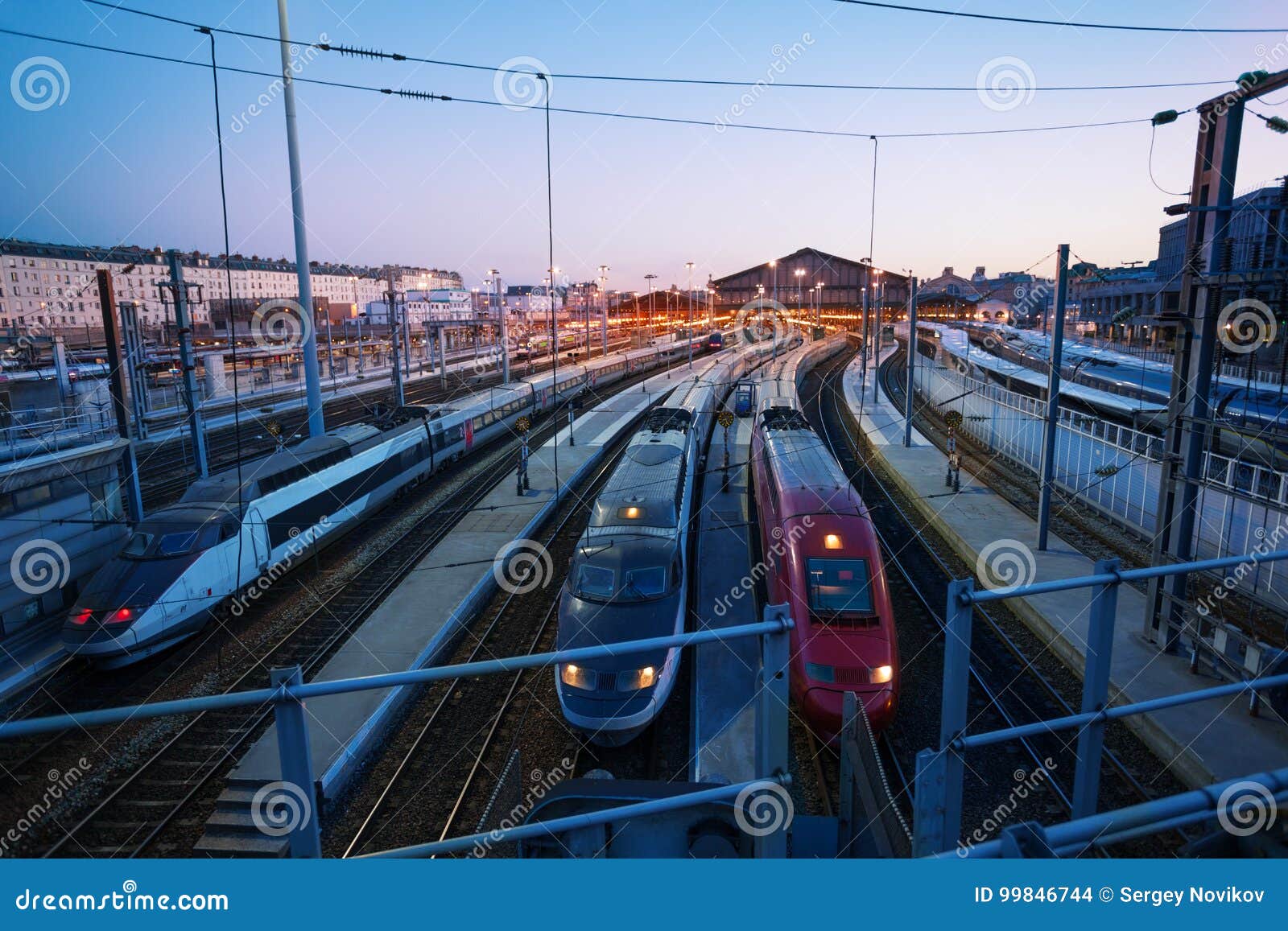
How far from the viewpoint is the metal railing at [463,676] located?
2520 mm

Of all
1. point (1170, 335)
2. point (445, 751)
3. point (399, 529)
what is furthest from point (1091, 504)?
point (399, 529)

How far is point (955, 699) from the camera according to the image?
321 cm

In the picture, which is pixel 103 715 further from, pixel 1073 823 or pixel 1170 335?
pixel 1170 335

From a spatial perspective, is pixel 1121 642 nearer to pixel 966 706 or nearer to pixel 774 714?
pixel 966 706

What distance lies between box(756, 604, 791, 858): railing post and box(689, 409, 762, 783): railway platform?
4.18 ft

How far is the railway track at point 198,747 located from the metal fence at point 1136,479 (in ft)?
42.2

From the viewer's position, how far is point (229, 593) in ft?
41.8

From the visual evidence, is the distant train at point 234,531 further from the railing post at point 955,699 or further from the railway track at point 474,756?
the railing post at point 955,699

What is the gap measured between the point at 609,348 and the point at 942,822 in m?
70.5

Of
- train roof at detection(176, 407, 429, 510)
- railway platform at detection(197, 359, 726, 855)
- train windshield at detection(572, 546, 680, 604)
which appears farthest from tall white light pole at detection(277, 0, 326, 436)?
train windshield at detection(572, 546, 680, 604)

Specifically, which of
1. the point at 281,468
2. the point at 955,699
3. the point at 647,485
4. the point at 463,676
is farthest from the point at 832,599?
the point at 281,468

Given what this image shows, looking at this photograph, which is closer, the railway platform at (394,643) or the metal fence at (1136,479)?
the railway platform at (394,643)

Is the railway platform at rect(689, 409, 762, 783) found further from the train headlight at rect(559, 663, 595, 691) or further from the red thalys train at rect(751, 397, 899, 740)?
the train headlight at rect(559, 663, 595, 691)

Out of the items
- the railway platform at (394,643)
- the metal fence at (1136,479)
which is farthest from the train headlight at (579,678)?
the metal fence at (1136,479)
